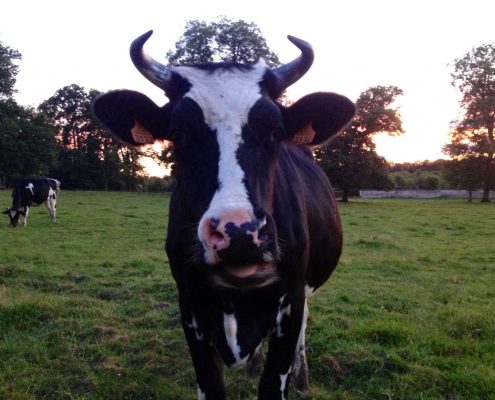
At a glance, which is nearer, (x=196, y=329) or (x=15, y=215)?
(x=196, y=329)

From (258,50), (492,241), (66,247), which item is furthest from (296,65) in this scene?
(258,50)

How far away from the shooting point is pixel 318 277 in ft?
17.4

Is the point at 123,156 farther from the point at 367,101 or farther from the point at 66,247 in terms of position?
the point at 66,247

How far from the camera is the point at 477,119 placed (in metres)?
46.9

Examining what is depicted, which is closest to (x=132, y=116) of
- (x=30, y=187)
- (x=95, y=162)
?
(x=30, y=187)

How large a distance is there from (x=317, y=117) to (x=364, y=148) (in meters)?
40.6

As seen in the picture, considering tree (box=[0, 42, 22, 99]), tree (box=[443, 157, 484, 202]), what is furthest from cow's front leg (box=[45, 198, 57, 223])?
tree (box=[443, 157, 484, 202])

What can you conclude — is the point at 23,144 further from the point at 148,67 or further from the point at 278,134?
the point at 278,134

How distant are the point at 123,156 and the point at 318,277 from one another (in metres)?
56.1

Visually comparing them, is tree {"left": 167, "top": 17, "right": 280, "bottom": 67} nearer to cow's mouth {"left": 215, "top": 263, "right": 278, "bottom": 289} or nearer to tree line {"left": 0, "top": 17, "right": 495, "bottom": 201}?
tree line {"left": 0, "top": 17, "right": 495, "bottom": 201}

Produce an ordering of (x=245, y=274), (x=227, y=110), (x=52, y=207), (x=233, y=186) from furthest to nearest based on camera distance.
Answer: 1. (x=52, y=207)
2. (x=227, y=110)
3. (x=233, y=186)
4. (x=245, y=274)

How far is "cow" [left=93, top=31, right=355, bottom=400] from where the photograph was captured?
110 inches

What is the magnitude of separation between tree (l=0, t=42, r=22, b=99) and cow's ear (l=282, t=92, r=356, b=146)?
164ft

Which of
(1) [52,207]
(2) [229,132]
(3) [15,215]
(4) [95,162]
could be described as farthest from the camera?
(4) [95,162]
